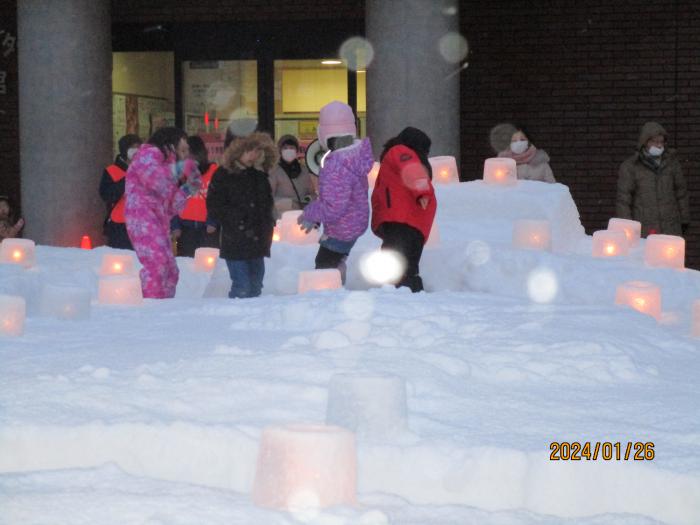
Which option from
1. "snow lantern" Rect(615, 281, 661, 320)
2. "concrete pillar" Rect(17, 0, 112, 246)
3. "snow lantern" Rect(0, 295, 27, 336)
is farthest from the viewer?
"concrete pillar" Rect(17, 0, 112, 246)

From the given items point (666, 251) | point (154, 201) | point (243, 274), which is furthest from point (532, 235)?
point (154, 201)

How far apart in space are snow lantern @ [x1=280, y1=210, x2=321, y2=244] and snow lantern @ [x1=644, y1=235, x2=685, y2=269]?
2547mm

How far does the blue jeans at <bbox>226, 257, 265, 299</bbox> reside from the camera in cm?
885

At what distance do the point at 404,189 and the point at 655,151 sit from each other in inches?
153

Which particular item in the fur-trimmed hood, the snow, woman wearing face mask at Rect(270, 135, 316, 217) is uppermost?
the fur-trimmed hood

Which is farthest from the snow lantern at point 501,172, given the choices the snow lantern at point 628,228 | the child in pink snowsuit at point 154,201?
the child in pink snowsuit at point 154,201

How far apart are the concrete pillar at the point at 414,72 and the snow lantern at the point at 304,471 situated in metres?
10.3

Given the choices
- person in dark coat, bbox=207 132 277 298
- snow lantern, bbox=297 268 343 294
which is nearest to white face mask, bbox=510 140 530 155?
person in dark coat, bbox=207 132 277 298

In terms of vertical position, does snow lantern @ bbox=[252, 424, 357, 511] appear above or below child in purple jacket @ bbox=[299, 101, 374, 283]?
below

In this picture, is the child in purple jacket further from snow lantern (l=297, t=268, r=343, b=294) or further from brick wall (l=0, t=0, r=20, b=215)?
brick wall (l=0, t=0, r=20, b=215)

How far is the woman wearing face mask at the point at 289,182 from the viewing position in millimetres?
11766

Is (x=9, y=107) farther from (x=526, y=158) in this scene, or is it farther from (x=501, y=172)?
(x=501, y=172)

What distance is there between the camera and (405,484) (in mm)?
3969

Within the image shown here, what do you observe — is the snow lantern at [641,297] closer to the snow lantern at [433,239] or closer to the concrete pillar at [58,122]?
the snow lantern at [433,239]
